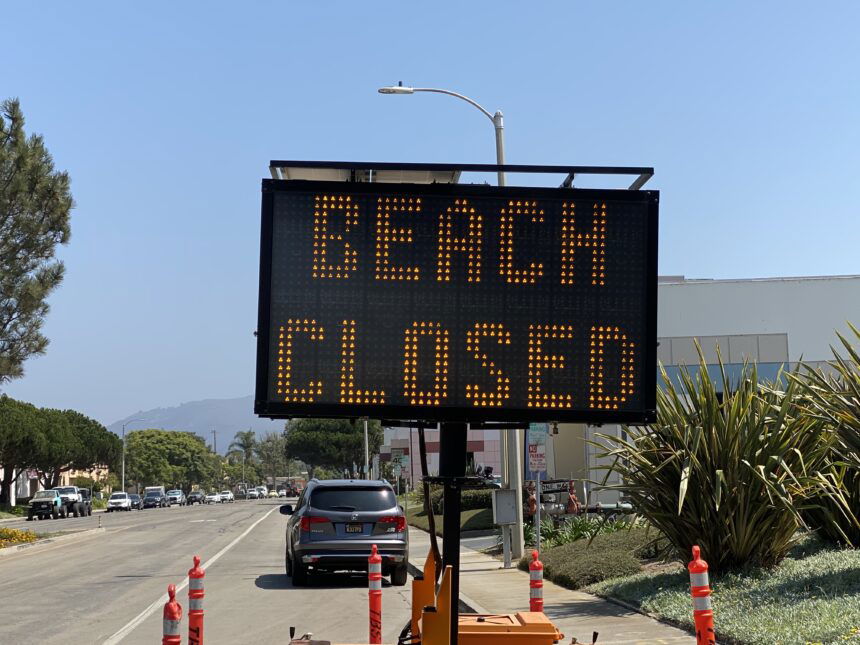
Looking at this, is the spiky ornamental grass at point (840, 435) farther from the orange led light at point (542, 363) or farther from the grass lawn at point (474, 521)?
the grass lawn at point (474, 521)

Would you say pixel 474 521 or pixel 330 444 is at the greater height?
pixel 330 444

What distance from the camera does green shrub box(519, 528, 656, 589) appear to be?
16.5 meters

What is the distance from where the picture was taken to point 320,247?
25.2ft

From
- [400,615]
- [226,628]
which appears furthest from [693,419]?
[226,628]

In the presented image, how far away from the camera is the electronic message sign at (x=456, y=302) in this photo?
7.55 m

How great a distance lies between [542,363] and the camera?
7719 millimetres

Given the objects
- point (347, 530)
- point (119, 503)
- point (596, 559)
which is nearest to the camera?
point (596, 559)

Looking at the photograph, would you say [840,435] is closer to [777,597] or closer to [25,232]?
[777,597]

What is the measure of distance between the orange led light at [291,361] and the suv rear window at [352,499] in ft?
38.3

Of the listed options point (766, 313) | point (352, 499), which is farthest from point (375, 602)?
point (766, 313)

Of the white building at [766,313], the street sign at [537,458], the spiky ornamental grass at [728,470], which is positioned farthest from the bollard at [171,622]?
the white building at [766,313]

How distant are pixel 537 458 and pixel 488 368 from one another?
14285 millimetres

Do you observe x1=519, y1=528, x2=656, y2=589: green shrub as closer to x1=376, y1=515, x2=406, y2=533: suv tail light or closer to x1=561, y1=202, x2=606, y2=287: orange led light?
x1=376, y1=515, x2=406, y2=533: suv tail light

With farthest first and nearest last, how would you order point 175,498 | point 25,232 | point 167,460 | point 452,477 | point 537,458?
1. point 167,460
2. point 175,498
3. point 25,232
4. point 537,458
5. point 452,477
